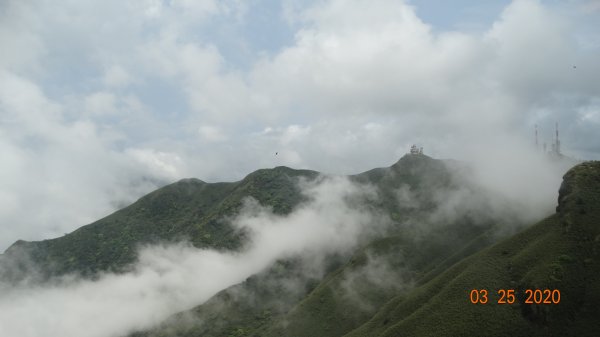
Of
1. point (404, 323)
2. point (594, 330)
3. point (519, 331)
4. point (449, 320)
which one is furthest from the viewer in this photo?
point (404, 323)

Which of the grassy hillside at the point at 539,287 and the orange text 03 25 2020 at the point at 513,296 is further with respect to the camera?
the orange text 03 25 2020 at the point at 513,296

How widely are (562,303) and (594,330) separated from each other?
15.5 metres

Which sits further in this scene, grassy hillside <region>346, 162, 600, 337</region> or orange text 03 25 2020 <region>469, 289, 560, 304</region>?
orange text 03 25 2020 <region>469, 289, 560, 304</region>

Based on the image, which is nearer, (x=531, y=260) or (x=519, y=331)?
(x=519, y=331)

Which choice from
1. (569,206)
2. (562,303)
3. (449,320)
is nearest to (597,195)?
(569,206)

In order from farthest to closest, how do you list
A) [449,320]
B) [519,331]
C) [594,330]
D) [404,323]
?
[404,323]
[449,320]
[519,331]
[594,330]

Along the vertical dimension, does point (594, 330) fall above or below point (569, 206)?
below

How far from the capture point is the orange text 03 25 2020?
16450cm

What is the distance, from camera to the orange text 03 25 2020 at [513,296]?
540 feet

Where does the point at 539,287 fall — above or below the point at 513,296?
above

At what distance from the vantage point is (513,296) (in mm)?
174875

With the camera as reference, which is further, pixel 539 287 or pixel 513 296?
pixel 513 296

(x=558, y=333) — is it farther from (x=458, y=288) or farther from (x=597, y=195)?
(x=597, y=195)

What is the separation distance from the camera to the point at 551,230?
196 m
